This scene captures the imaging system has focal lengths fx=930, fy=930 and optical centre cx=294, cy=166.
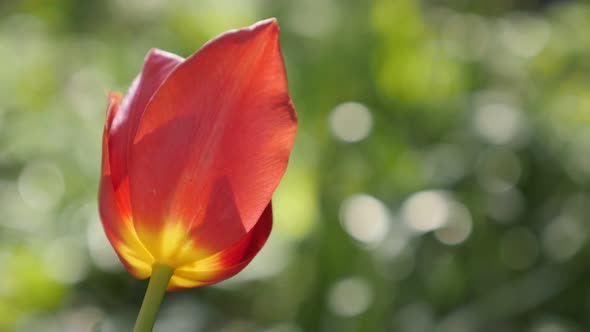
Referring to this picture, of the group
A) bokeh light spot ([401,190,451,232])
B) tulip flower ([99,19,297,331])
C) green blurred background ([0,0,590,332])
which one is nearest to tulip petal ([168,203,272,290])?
tulip flower ([99,19,297,331])

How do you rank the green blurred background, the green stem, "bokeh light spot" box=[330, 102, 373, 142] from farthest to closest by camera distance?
"bokeh light spot" box=[330, 102, 373, 142], the green blurred background, the green stem

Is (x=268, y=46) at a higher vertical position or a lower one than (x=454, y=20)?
higher

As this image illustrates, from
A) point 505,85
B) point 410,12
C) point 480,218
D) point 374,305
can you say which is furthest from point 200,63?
point 505,85

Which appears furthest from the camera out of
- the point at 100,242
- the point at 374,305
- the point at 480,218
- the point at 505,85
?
the point at 505,85

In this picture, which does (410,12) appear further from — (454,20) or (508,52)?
(454,20)

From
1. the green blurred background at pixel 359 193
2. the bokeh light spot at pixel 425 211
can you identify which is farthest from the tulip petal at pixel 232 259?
the bokeh light spot at pixel 425 211

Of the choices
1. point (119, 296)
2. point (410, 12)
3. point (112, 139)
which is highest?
point (112, 139)

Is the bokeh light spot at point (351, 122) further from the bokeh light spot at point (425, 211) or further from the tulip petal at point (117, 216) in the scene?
the tulip petal at point (117, 216)

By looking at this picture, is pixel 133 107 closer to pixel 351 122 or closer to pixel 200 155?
pixel 200 155

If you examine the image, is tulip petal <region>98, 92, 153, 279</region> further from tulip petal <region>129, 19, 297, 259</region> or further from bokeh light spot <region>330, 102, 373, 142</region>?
bokeh light spot <region>330, 102, 373, 142</region>
